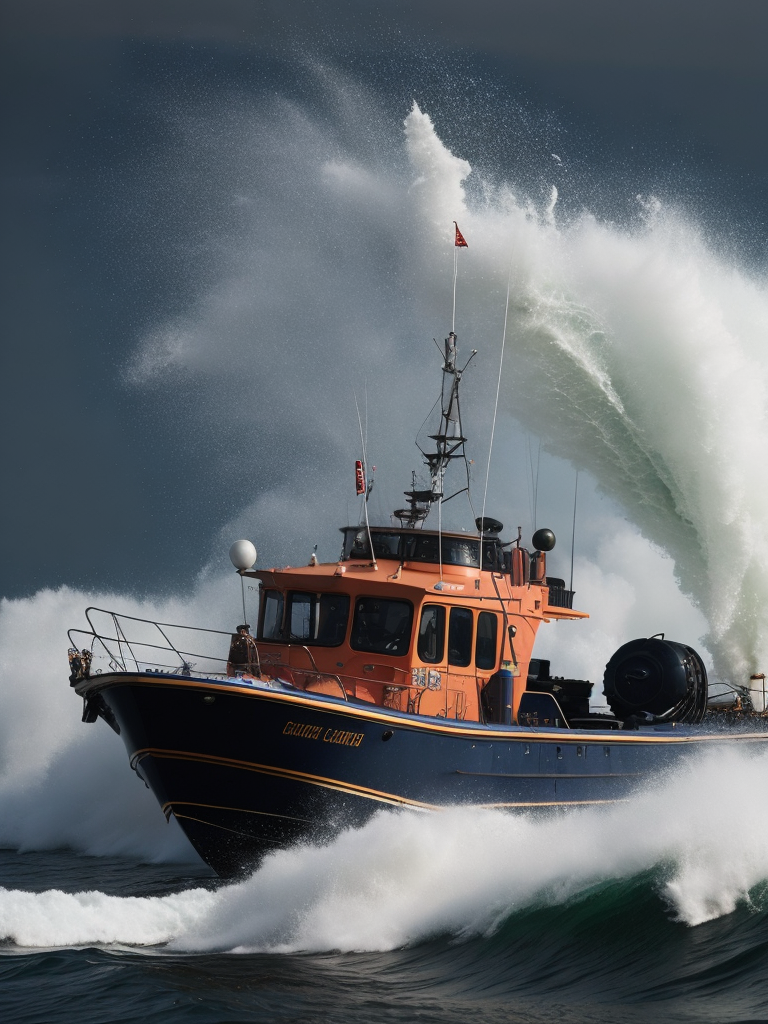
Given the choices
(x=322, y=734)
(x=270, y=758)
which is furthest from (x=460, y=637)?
(x=270, y=758)

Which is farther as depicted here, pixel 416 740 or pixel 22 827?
pixel 22 827

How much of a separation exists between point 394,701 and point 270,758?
73.5 inches

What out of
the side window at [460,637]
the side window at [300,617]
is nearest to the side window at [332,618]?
the side window at [300,617]

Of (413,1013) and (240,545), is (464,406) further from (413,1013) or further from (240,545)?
(413,1013)

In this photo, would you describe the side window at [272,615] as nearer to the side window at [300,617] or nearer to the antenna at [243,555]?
the side window at [300,617]

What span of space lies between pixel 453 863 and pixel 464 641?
2.83 meters

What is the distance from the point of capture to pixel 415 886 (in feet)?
37.3

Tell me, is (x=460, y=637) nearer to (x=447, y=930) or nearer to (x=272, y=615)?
(x=272, y=615)

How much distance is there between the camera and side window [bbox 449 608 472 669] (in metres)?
13.5

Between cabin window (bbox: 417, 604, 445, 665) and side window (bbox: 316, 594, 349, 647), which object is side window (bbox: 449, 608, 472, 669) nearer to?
cabin window (bbox: 417, 604, 445, 665)

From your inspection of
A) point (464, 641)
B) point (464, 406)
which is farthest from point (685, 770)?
point (464, 406)

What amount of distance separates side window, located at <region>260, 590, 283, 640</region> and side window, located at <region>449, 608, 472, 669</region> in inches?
80.9

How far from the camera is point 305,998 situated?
30.3ft

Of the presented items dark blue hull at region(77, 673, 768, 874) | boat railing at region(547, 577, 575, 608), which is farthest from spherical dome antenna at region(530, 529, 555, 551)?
dark blue hull at region(77, 673, 768, 874)
